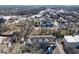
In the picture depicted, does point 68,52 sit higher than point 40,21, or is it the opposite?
→ point 40,21

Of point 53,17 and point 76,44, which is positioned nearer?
point 76,44

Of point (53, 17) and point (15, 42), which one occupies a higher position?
point (53, 17)

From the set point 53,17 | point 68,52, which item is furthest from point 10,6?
point 68,52

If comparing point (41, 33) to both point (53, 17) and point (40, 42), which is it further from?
point (53, 17)

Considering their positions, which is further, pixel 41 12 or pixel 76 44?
pixel 41 12
